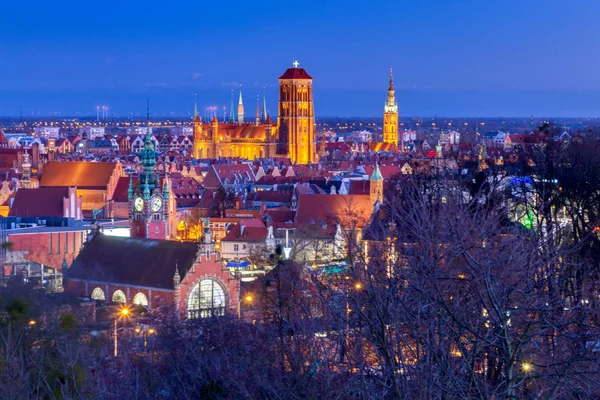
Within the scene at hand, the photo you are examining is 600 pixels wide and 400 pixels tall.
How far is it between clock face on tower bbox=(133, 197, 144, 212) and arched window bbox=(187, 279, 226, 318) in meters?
7.83

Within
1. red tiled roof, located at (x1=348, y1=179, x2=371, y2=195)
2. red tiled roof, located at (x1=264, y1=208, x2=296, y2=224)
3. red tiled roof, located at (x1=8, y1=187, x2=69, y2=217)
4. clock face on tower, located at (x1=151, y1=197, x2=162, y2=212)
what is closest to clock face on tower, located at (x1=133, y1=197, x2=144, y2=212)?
clock face on tower, located at (x1=151, y1=197, x2=162, y2=212)

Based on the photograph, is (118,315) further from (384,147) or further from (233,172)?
(384,147)

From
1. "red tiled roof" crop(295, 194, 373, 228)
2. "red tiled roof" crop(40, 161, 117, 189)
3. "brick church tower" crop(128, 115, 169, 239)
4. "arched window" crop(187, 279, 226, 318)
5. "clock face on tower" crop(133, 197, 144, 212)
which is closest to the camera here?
"arched window" crop(187, 279, 226, 318)

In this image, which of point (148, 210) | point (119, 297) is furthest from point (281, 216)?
point (119, 297)

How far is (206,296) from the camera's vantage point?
86.1 feet

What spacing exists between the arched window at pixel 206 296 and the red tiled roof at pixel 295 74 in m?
64.3

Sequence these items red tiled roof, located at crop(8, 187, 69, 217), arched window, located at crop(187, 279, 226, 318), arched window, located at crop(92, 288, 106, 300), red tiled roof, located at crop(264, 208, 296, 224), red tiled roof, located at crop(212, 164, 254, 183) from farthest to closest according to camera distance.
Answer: red tiled roof, located at crop(212, 164, 254, 183) → red tiled roof, located at crop(8, 187, 69, 217) → red tiled roof, located at crop(264, 208, 296, 224) → arched window, located at crop(92, 288, 106, 300) → arched window, located at crop(187, 279, 226, 318)

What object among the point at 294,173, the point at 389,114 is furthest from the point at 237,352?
the point at 389,114

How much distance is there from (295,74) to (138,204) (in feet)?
188

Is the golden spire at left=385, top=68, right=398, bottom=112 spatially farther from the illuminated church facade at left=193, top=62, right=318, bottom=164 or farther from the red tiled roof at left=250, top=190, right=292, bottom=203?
the red tiled roof at left=250, top=190, right=292, bottom=203

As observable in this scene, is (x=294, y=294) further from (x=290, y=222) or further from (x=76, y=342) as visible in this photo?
(x=290, y=222)

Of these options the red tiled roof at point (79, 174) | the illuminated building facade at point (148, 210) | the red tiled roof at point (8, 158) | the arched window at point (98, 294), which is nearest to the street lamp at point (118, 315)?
the arched window at point (98, 294)

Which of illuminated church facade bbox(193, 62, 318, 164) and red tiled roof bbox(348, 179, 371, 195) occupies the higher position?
illuminated church facade bbox(193, 62, 318, 164)

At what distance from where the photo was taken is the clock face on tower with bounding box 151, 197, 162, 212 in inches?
1335
